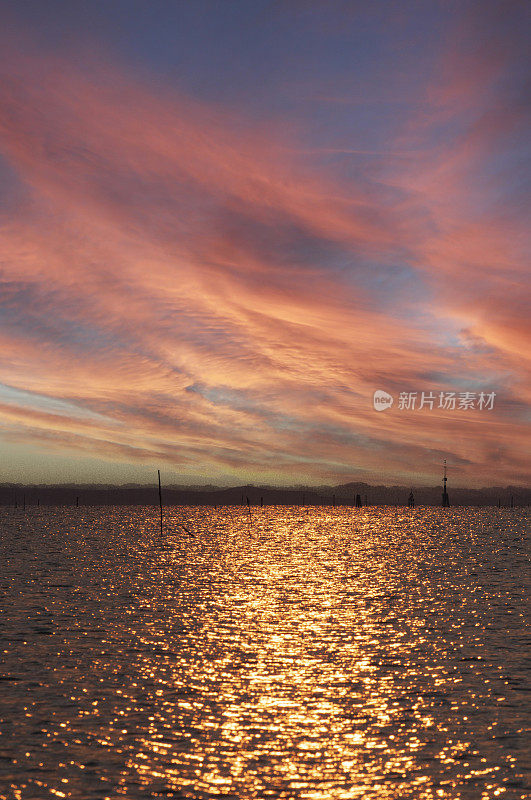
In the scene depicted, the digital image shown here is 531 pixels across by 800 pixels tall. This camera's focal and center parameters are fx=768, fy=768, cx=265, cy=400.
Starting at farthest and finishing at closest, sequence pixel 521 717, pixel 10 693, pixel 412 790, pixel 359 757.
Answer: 1. pixel 10 693
2. pixel 521 717
3. pixel 359 757
4. pixel 412 790

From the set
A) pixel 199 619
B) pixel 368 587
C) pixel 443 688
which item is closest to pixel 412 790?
pixel 443 688

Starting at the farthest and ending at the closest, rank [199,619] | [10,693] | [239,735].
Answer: [199,619], [10,693], [239,735]

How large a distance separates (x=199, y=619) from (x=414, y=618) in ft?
44.7

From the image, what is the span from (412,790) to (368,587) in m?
52.5

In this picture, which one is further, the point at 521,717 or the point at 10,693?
the point at 10,693

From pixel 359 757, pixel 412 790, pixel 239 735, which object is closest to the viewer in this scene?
pixel 412 790

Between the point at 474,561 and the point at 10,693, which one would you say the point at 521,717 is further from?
the point at 474,561

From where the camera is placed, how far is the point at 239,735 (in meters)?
22.6

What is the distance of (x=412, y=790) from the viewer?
723 inches

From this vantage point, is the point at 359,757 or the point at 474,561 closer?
the point at 359,757

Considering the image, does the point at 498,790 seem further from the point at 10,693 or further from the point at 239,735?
the point at 10,693

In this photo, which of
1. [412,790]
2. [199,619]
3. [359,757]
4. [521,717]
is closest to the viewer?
[412,790]

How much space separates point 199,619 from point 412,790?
30.8 m

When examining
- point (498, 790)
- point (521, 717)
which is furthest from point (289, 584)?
point (498, 790)
